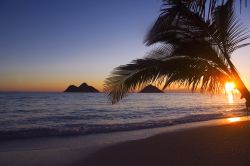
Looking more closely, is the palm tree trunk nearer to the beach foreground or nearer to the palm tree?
the palm tree

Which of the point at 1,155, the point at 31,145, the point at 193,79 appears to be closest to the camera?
the point at 193,79

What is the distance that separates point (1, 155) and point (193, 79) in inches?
197

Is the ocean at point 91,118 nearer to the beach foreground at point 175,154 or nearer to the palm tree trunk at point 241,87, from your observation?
the beach foreground at point 175,154

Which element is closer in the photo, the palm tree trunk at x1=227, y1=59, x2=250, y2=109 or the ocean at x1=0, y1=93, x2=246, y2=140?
the palm tree trunk at x1=227, y1=59, x2=250, y2=109

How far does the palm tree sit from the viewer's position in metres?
5.46

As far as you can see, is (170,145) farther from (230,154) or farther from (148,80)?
(148,80)

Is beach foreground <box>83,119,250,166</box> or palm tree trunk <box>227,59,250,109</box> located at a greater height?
palm tree trunk <box>227,59,250,109</box>

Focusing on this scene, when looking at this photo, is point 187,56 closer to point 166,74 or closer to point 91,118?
point 166,74

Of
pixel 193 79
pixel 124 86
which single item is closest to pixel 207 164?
pixel 193 79

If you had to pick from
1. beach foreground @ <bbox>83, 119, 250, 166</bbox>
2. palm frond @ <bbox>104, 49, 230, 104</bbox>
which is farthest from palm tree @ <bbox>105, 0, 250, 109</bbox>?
beach foreground @ <bbox>83, 119, 250, 166</bbox>

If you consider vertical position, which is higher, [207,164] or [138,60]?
[138,60]

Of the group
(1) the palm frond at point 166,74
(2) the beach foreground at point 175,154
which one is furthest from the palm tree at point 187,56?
(2) the beach foreground at point 175,154

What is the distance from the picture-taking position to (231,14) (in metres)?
5.32

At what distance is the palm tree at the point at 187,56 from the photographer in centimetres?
546
